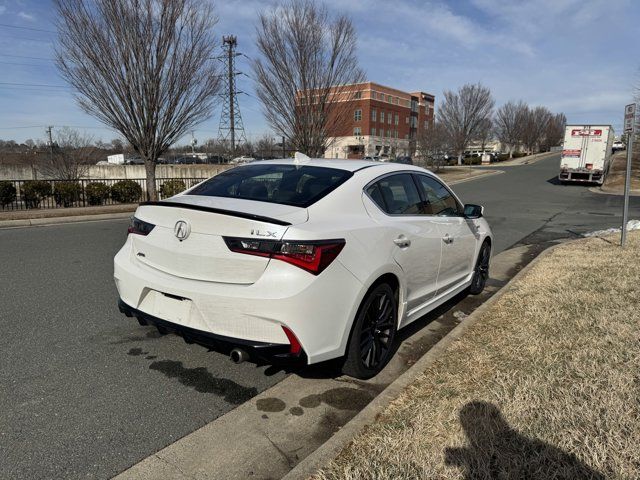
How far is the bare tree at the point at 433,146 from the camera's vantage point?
4444 centimetres

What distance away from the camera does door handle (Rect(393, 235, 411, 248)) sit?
353cm

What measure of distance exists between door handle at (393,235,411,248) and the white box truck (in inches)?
1201

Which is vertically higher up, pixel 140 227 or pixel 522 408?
pixel 140 227

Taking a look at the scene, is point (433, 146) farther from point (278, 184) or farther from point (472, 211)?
point (278, 184)

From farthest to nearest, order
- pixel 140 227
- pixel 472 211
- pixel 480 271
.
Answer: pixel 480 271
pixel 472 211
pixel 140 227

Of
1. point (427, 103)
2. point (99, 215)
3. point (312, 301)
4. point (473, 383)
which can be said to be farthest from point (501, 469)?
point (427, 103)

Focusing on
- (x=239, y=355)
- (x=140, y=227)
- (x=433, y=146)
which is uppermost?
(x=433, y=146)

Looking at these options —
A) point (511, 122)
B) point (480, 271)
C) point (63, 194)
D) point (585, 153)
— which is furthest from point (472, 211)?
point (511, 122)

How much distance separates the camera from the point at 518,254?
8.73m

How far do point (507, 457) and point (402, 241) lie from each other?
65.4 inches

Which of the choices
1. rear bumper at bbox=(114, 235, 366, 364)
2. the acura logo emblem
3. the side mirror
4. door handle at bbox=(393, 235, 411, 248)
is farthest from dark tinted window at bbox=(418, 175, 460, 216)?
the acura logo emblem

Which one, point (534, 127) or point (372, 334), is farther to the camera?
point (534, 127)

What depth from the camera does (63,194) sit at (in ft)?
52.5

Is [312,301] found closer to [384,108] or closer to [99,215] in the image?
[99,215]
